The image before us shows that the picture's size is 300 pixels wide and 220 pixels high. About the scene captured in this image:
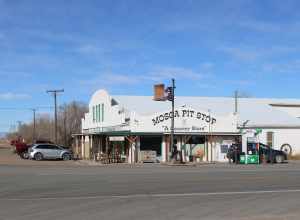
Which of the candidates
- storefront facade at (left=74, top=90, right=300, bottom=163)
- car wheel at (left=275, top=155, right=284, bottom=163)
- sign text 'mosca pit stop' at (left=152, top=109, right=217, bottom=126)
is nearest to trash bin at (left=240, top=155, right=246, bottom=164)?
car wheel at (left=275, top=155, right=284, bottom=163)

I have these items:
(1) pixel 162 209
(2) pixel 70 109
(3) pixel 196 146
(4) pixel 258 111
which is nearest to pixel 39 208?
(1) pixel 162 209

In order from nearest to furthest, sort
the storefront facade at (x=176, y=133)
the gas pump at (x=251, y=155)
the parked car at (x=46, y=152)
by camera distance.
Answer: the gas pump at (x=251, y=155) < the storefront facade at (x=176, y=133) < the parked car at (x=46, y=152)

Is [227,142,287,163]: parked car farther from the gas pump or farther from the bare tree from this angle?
the bare tree


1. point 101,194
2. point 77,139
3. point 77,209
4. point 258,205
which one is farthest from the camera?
point 77,139

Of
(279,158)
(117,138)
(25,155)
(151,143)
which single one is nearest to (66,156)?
(25,155)

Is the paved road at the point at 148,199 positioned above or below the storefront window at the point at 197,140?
below

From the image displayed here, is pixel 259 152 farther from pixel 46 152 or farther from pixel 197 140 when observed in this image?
pixel 46 152

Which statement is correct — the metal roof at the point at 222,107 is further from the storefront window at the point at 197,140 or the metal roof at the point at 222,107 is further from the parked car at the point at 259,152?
the parked car at the point at 259,152

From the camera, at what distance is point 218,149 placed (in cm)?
5247

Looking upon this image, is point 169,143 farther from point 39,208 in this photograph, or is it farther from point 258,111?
point 39,208

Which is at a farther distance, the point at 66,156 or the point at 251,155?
the point at 66,156

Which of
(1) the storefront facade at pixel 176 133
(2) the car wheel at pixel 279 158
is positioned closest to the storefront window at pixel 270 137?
(1) the storefront facade at pixel 176 133

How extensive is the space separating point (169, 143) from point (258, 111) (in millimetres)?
15898

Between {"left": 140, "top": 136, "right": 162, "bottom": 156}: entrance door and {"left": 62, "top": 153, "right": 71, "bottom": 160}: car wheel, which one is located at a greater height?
{"left": 140, "top": 136, "right": 162, "bottom": 156}: entrance door
